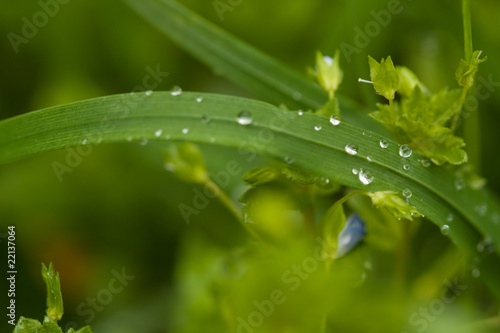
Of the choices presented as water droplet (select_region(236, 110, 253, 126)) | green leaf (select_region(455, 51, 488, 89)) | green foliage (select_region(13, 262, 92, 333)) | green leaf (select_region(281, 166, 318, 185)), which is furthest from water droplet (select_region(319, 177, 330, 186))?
green foliage (select_region(13, 262, 92, 333))

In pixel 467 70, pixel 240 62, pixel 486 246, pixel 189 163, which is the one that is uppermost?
pixel 240 62

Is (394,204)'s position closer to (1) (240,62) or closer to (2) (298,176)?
(2) (298,176)

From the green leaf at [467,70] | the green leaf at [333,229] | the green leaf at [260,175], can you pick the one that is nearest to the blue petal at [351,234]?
the green leaf at [333,229]

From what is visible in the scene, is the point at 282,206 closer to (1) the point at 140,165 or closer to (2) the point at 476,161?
(2) the point at 476,161

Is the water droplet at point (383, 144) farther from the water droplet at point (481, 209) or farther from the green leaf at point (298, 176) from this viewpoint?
the water droplet at point (481, 209)

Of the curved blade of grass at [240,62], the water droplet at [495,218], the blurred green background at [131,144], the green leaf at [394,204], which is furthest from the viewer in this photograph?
the blurred green background at [131,144]

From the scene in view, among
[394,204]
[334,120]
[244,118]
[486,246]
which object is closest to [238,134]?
[244,118]
